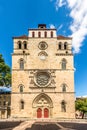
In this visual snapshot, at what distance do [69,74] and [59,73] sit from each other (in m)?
1.96

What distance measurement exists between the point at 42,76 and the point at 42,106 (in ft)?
19.3

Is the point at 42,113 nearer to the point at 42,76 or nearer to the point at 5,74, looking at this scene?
the point at 42,76

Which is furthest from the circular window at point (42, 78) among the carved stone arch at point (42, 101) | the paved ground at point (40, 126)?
the paved ground at point (40, 126)

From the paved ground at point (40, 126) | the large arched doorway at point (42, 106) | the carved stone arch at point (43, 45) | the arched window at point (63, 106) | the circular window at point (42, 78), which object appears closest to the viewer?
the paved ground at point (40, 126)

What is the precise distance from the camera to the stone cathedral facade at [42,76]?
54.6 metres

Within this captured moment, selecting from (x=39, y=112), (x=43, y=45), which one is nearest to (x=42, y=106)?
(x=39, y=112)

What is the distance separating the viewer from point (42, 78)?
2223 inches

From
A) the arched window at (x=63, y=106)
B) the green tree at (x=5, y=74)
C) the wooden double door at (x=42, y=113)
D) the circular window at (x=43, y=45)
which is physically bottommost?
the wooden double door at (x=42, y=113)

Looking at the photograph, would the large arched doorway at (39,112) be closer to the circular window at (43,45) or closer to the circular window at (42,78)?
the circular window at (42,78)

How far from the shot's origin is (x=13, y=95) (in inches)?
2158

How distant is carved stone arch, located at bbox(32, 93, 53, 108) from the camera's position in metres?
55.0

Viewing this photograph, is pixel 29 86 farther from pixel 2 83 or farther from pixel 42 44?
pixel 2 83

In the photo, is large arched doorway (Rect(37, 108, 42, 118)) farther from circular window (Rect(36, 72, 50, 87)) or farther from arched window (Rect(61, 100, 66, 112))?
circular window (Rect(36, 72, 50, 87))

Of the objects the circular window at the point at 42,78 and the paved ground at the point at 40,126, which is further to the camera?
the circular window at the point at 42,78
